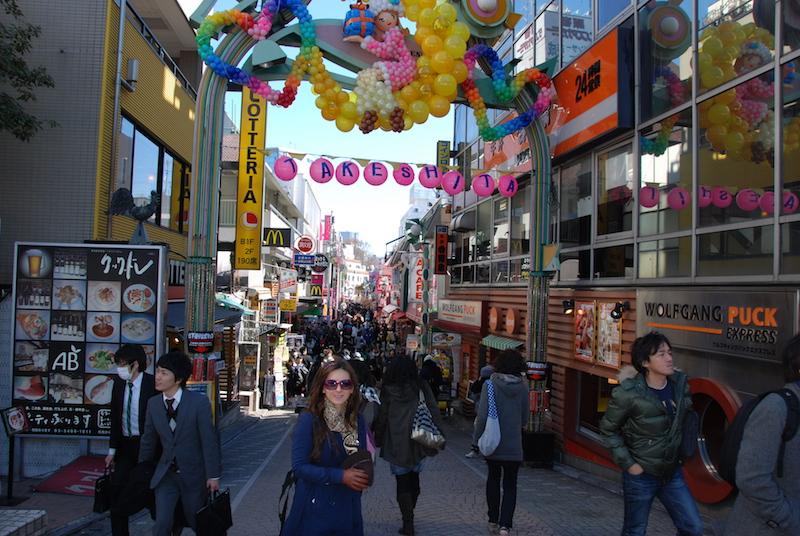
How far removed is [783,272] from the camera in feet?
21.4

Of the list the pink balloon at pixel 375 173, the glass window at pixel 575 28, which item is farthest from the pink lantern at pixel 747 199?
the pink balloon at pixel 375 173

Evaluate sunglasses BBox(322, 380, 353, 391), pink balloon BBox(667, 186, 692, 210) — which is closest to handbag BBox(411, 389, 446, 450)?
sunglasses BBox(322, 380, 353, 391)

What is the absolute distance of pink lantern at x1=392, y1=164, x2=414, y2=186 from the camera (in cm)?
1105

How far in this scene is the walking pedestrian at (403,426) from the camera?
5531 mm

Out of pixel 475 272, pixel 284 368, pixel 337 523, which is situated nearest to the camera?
pixel 337 523

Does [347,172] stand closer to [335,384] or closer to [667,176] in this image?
[667,176]

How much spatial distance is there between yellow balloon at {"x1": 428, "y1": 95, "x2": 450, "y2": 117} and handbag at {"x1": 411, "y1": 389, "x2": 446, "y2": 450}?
6044 mm

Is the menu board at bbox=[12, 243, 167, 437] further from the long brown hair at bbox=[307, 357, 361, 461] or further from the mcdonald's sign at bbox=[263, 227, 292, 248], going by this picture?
the mcdonald's sign at bbox=[263, 227, 292, 248]

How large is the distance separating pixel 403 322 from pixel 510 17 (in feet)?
95.7

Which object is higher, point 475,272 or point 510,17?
point 510,17

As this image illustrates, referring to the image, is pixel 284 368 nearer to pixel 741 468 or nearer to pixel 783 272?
pixel 783 272

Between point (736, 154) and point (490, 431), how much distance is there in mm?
4513

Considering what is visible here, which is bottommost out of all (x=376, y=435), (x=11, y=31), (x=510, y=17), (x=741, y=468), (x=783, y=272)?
(x=376, y=435)

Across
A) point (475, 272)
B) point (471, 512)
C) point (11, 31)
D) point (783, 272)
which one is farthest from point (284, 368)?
point (783, 272)
